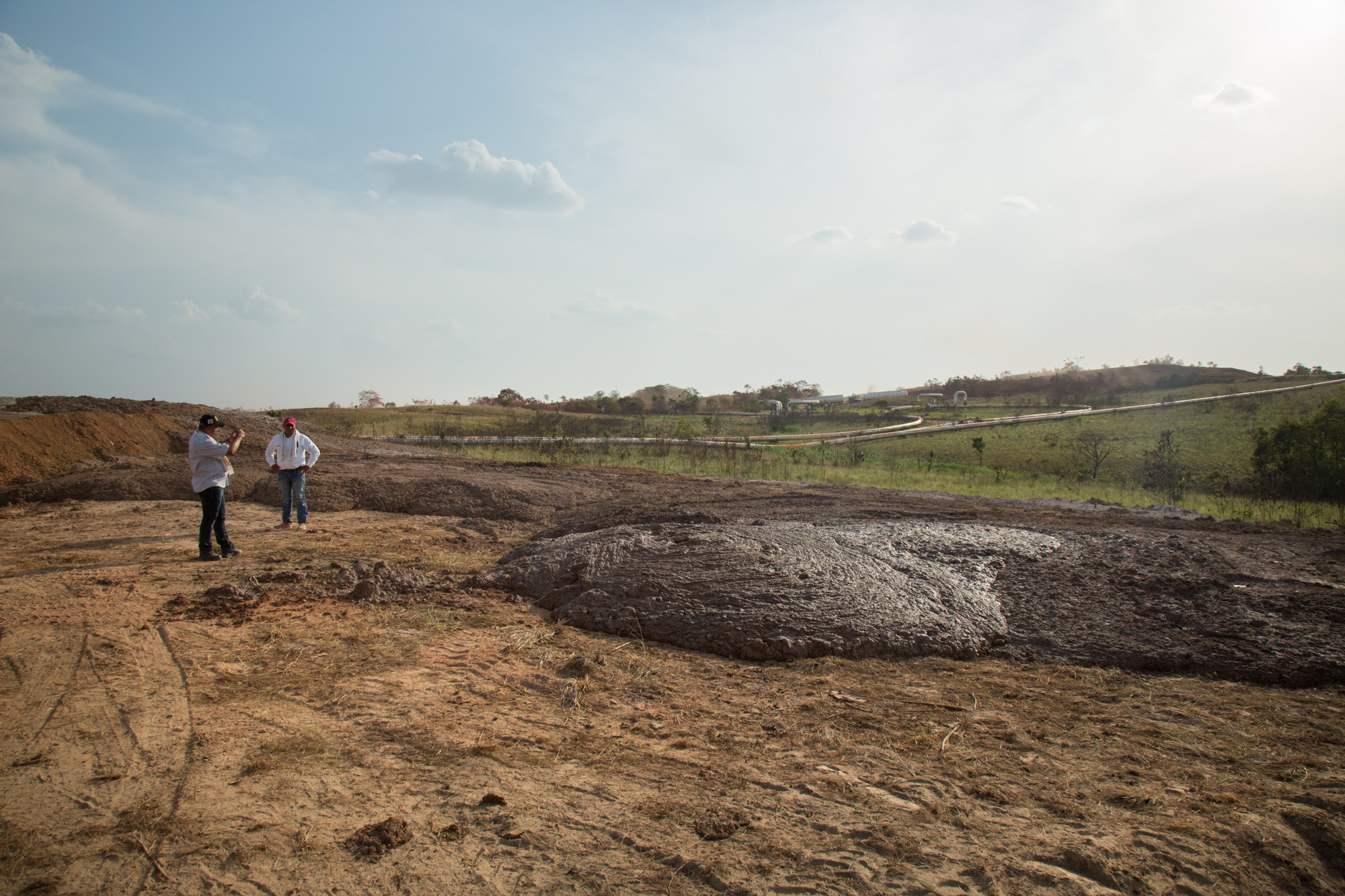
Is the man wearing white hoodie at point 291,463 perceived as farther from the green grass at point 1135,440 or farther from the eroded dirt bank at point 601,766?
the green grass at point 1135,440

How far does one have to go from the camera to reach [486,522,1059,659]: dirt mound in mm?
5281

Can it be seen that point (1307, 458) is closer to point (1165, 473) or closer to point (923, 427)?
point (1165, 473)

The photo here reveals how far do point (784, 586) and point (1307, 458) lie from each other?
19.7 m

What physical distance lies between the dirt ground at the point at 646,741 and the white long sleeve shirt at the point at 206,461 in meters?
1.03

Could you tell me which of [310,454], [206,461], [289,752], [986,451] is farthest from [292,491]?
[986,451]

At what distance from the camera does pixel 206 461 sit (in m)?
7.57

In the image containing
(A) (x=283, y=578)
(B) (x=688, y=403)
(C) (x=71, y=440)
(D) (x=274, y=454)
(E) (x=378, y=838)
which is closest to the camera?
(E) (x=378, y=838)

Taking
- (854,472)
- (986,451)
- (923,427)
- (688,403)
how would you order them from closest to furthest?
(854,472) < (986,451) < (923,427) < (688,403)

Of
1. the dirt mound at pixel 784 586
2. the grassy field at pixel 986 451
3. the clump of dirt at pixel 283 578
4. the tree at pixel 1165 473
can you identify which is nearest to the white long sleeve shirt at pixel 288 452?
the clump of dirt at pixel 283 578

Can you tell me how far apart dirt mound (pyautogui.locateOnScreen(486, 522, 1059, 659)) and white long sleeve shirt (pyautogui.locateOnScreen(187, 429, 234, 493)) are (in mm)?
3640

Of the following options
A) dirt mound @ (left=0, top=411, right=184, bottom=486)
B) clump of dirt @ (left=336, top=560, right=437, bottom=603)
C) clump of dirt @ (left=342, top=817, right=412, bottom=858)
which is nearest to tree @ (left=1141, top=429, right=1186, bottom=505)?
clump of dirt @ (left=336, top=560, right=437, bottom=603)

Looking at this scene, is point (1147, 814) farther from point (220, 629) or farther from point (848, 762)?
point (220, 629)

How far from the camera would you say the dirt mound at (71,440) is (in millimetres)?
12734

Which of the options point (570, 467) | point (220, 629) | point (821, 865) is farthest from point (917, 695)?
point (570, 467)
